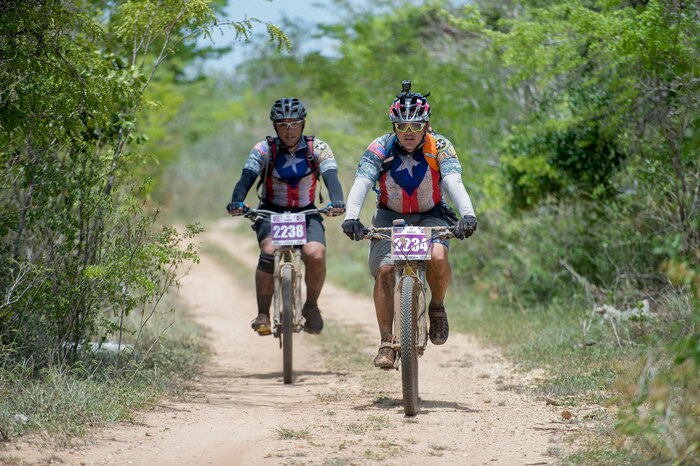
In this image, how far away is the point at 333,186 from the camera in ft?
27.0

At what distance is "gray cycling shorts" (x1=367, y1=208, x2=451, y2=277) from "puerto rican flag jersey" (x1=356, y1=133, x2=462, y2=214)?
0.06 meters

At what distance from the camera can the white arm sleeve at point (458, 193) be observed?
650cm

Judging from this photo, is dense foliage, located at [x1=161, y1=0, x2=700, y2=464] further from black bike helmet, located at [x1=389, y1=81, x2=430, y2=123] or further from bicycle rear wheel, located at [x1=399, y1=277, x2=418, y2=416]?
black bike helmet, located at [x1=389, y1=81, x2=430, y2=123]

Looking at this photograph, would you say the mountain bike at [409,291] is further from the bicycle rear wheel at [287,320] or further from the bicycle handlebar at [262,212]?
the bicycle handlebar at [262,212]

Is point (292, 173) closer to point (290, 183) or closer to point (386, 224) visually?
point (290, 183)

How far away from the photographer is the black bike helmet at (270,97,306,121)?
27.2 ft

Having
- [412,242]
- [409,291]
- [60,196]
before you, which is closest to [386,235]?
[412,242]

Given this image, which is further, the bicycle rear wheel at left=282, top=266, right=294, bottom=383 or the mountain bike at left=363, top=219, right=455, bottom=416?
the bicycle rear wheel at left=282, top=266, right=294, bottom=383

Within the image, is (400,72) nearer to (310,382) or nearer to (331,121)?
(310,382)

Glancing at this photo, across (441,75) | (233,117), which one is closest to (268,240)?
(441,75)

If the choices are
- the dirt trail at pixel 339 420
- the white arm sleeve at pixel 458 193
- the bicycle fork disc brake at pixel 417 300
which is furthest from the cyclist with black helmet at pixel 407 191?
the dirt trail at pixel 339 420

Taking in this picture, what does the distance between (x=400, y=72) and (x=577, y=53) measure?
5.71m

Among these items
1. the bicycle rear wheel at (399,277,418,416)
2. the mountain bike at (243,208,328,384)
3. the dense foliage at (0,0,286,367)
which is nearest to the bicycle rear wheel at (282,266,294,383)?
the mountain bike at (243,208,328,384)

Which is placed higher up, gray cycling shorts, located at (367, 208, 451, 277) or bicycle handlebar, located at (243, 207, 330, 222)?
bicycle handlebar, located at (243, 207, 330, 222)
